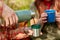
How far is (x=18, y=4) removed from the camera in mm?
961

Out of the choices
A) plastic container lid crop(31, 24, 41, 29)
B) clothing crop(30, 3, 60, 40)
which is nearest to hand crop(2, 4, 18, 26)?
plastic container lid crop(31, 24, 41, 29)

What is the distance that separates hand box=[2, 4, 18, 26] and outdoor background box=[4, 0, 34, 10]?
3cm

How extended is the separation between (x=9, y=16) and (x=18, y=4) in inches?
4.4

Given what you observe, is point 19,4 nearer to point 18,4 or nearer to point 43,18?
point 18,4

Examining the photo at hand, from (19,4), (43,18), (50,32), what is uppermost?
(19,4)

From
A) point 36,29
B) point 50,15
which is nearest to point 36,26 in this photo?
point 36,29

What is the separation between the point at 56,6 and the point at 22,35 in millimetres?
346

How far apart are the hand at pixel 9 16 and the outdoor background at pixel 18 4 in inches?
1.2

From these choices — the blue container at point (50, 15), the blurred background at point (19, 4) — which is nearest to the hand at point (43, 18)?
the blue container at point (50, 15)

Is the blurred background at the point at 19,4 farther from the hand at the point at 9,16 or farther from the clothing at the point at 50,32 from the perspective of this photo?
the clothing at the point at 50,32

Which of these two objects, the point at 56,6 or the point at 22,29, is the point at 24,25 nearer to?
the point at 22,29

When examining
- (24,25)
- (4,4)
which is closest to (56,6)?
(24,25)

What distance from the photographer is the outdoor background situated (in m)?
0.95

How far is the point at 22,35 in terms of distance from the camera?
99 cm
